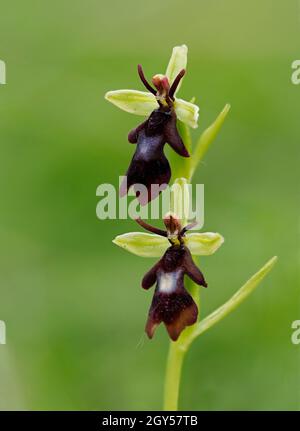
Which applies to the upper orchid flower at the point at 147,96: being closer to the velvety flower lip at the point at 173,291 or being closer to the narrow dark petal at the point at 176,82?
the narrow dark petal at the point at 176,82

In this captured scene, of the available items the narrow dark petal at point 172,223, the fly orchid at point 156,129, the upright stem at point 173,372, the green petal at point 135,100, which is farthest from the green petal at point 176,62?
the upright stem at point 173,372

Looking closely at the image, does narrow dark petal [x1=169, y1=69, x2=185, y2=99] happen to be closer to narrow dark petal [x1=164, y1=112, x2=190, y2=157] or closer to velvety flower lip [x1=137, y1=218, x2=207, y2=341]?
narrow dark petal [x1=164, y1=112, x2=190, y2=157]

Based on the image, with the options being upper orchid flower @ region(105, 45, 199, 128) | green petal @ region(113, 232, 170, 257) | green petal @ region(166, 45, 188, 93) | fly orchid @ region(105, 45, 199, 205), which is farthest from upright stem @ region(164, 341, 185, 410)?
green petal @ region(166, 45, 188, 93)

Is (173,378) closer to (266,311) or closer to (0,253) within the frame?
(266,311)

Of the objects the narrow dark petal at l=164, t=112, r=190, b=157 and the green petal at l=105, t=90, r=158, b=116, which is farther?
the green petal at l=105, t=90, r=158, b=116

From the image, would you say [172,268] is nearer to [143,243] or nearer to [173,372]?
[143,243]

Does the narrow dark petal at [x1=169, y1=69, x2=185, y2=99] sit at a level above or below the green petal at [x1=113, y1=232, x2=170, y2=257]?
above

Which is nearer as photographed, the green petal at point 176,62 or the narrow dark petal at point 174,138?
the narrow dark petal at point 174,138

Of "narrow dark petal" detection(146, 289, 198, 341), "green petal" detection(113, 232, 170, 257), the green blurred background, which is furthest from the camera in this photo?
the green blurred background
